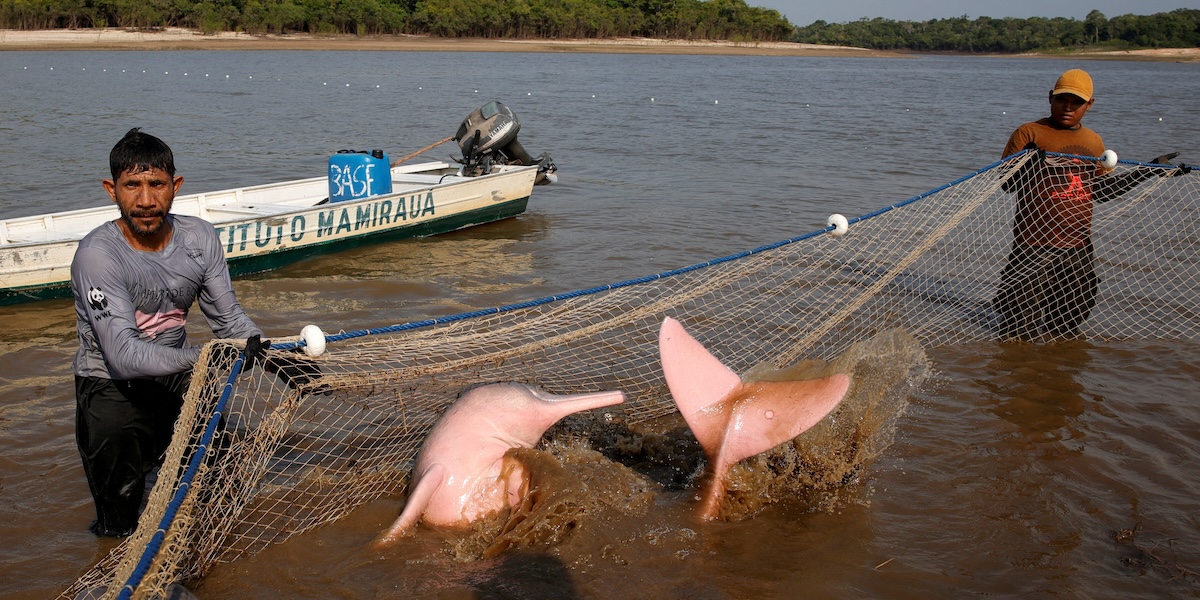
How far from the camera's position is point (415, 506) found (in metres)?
3.86

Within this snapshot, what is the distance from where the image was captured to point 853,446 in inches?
185

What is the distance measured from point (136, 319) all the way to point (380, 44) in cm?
5946

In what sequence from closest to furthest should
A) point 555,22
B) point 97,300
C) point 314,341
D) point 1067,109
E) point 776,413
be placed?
point 97,300 < point 314,341 < point 776,413 < point 1067,109 < point 555,22

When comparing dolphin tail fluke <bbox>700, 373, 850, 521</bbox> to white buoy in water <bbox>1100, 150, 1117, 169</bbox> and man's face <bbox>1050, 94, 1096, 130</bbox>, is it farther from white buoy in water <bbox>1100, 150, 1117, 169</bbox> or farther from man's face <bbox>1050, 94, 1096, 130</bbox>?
man's face <bbox>1050, 94, 1096, 130</bbox>

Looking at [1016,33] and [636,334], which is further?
[1016,33]

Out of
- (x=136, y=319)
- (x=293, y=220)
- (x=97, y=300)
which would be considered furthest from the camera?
(x=293, y=220)

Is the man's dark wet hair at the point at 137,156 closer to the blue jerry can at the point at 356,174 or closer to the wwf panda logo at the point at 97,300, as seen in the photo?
the wwf panda logo at the point at 97,300

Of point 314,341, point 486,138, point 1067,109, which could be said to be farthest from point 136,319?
point 486,138

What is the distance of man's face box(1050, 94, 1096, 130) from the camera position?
627 centimetres

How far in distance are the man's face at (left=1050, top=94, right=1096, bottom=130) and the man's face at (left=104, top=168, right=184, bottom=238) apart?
570 centimetres

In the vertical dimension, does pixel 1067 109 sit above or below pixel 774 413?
above

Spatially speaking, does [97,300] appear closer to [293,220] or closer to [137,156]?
[137,156]

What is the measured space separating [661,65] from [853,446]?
46.2m

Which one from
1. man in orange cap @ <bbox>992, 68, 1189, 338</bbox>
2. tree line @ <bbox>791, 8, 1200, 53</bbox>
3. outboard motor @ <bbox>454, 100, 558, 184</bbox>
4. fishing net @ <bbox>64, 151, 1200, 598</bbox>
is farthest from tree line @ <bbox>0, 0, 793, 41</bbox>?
man in orange cap @ <bbox>992, 68, 1189, 338</bbox>
